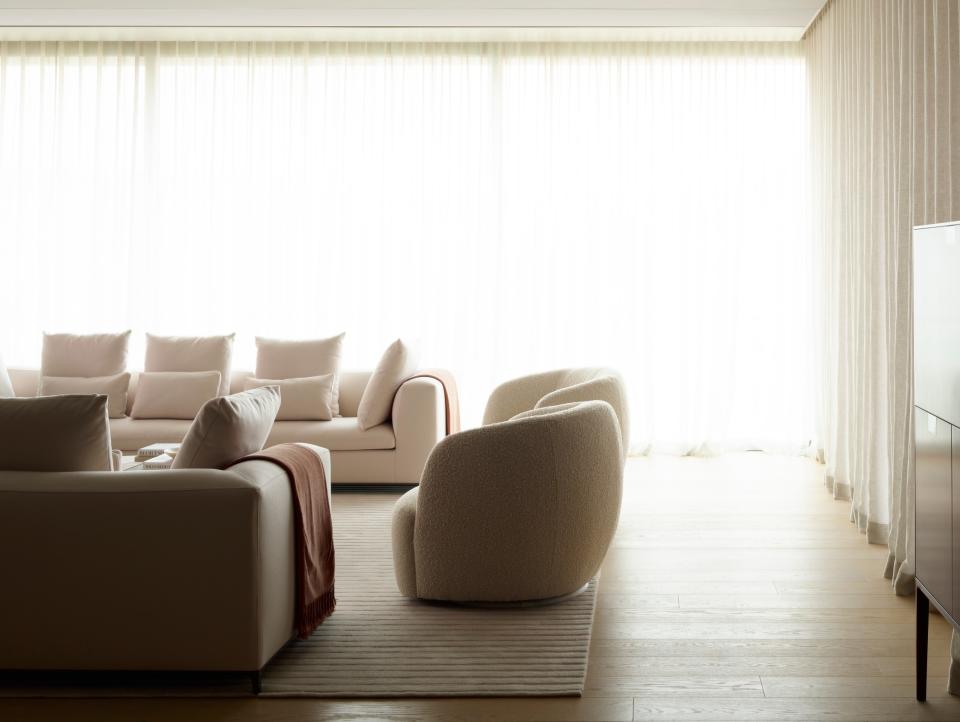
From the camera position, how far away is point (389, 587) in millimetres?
3957

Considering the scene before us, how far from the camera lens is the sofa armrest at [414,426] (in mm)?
5742

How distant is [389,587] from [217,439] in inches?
46.7

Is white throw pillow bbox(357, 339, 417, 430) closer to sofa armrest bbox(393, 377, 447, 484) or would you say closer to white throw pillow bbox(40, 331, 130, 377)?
sofa armrest bbox(393, 377, 447, 484)

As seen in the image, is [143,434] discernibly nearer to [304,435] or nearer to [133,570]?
[304,435]

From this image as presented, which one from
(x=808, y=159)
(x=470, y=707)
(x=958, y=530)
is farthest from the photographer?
(x=808, y=159)

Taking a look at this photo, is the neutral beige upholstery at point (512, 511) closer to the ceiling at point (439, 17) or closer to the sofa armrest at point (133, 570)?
the sofa armrest at point (133, 570)

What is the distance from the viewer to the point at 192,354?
6270mm

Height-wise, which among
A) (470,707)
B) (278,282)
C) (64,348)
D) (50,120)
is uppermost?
(50,120)

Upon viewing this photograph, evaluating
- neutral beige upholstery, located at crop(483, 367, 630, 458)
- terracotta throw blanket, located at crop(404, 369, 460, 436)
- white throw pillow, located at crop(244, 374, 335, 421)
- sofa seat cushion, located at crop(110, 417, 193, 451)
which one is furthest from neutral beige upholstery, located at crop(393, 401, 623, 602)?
sofa seat cushion, located at crop(110, 417, 193, 451)

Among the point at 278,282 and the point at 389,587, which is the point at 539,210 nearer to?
the point at 278,282

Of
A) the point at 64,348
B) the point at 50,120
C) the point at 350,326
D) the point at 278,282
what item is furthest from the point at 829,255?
the point at 50,120

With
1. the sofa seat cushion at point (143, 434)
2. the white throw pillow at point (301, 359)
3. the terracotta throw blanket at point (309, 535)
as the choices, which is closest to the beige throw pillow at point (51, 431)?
the terracotta throw blanket at point (309, 535)

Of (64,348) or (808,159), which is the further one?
(808,159)

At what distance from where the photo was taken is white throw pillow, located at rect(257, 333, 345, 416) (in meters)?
6.20
